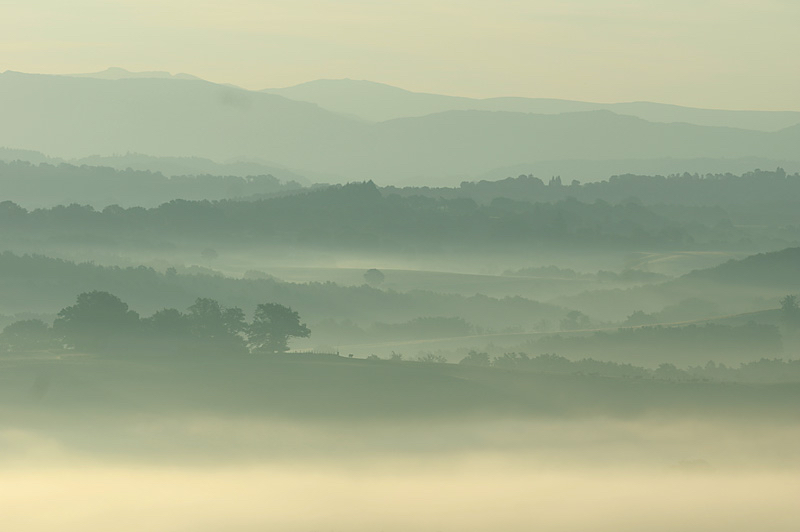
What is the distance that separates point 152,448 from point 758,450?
26786mm

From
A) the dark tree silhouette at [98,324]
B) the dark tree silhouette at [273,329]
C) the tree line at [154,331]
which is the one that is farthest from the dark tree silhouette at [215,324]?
the dark tree silhouette at [98,324]

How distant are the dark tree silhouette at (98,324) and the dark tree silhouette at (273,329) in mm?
7698

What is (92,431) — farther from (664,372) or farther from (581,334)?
(581,334)

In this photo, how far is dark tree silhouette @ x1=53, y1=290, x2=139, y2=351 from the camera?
84125 mm

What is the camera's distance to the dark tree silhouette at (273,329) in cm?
8662

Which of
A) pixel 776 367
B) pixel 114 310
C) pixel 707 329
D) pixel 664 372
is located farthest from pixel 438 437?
pixel 707 329

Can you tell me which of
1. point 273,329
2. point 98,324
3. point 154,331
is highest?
point 273,329

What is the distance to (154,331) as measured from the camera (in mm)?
86938

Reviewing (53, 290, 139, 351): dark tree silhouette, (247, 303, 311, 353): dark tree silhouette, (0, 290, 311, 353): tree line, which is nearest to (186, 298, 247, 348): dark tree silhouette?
(0, 290, 311, 353): tree line

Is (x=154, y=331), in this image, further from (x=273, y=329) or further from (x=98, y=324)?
(x=273, y=329)

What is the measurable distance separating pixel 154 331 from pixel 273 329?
24.8 ft

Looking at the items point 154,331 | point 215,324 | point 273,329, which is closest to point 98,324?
point 154,331

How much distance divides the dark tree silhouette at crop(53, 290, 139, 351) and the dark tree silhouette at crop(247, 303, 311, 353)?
770cm

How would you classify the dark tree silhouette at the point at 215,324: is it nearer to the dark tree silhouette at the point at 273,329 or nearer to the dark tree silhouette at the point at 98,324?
the dark tree silhouette at the point at 273,329
